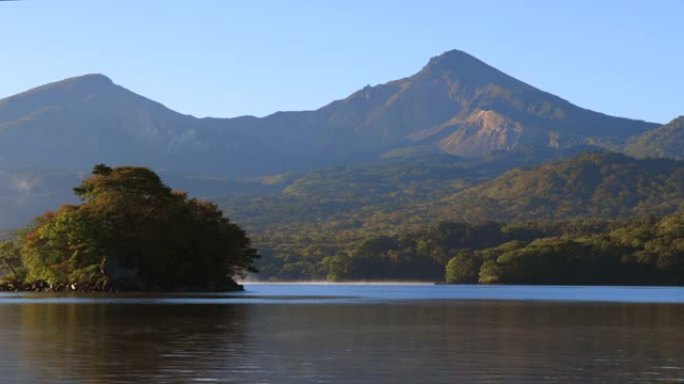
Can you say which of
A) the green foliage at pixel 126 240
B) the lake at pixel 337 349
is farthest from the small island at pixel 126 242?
the lake at pixel 337 349

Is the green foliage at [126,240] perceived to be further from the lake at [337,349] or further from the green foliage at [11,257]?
the lake at [337,349]

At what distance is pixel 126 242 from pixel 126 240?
268 mm

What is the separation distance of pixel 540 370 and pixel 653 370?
3266mm

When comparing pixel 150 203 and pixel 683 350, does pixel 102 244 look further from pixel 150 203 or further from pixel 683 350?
pixel 683 350

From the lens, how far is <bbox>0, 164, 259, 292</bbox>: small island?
455 ft

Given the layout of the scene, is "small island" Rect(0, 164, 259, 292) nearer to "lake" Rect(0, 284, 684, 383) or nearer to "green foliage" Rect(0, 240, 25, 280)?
"green foliage" Rect(0, 240, 25, 280)

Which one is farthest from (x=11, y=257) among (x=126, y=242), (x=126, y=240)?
(x=126, y=240)

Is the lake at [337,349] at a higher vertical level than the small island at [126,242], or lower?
lower

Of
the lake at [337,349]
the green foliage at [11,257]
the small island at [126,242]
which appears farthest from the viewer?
the green foliage at [11,257]

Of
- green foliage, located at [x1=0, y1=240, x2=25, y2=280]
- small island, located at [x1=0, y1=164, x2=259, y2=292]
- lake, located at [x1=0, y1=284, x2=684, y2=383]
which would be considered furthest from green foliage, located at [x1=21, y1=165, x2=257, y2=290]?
lake, located at [x1=0, y1=284, x2=684, y2=383]

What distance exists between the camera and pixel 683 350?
138 ft

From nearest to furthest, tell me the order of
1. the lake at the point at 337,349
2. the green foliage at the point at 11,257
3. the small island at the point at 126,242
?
the lake at the point at 337,349, the small island at the point at 126,242, the green foliage at the point at 11,257

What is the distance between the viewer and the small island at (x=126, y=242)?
13862 cm

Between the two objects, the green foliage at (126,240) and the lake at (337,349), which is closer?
A: the lake at (337,349)
